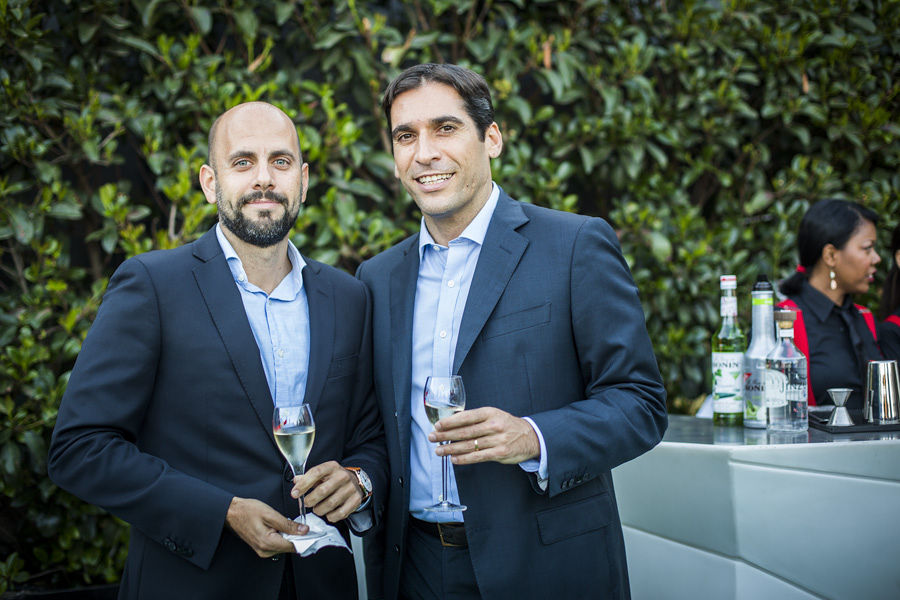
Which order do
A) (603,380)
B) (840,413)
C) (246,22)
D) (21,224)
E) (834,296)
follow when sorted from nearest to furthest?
(603,380) < (840,413) < (21,224) < (246,22) < (834,296)

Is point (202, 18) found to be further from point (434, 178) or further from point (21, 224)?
point (434, 178)

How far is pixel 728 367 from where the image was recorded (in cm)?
241

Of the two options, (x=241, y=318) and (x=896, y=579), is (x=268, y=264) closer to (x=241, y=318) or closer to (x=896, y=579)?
(x=241, y=318)

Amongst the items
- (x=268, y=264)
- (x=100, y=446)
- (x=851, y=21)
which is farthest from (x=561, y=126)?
(x=100, y=446)

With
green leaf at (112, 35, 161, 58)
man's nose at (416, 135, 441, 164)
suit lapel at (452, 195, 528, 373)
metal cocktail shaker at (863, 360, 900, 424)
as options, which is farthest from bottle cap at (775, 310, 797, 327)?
green leaf at (112, 35, 161, 58)

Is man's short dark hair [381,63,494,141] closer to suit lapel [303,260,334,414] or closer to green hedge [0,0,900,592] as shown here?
suit lapel [303,260,334,414]

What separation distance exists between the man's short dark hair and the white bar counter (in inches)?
43.9

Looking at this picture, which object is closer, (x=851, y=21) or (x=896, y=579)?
(x=896, y=579)

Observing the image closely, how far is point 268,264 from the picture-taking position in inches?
75.1

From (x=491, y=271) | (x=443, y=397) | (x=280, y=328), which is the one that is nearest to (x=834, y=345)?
(x=491, y=271)

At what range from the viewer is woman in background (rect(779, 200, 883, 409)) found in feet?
9.84

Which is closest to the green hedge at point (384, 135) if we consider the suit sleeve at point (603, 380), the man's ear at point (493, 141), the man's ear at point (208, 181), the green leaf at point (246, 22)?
the green leaf at point (246, 22)

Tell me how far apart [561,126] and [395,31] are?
37.1 inches

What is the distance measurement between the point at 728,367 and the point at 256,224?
1.56 metres
